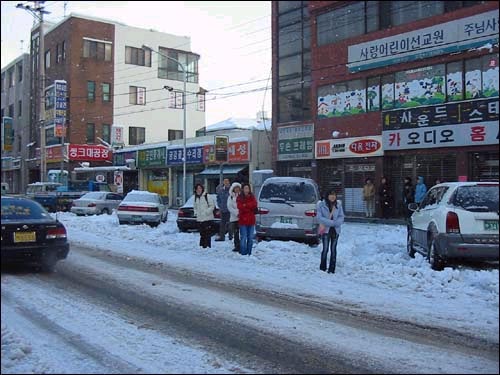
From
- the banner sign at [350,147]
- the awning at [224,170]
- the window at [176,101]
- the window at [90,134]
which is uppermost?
the window at [176,101]

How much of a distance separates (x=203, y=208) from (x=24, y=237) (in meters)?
8.32

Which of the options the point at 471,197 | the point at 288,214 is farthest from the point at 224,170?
the point at 471,197

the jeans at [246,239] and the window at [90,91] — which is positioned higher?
the window at [90,91]

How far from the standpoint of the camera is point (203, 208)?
41.2 feet

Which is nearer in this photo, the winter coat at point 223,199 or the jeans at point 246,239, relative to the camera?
the jeans at point 246,239

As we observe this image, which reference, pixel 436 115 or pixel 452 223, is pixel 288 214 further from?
pixel 436 115

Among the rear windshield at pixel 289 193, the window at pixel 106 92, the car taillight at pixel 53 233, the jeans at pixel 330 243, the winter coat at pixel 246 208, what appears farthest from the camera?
the window at pixel 106 92

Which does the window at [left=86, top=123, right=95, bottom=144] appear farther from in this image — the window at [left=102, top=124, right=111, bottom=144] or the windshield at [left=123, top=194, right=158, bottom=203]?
the windshield at [left=123, top=194, right=158, bottom=203]

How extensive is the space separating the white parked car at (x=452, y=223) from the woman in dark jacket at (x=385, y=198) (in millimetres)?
9785

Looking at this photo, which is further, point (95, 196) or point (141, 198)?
point (95, 196)

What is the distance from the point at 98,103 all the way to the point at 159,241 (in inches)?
1368

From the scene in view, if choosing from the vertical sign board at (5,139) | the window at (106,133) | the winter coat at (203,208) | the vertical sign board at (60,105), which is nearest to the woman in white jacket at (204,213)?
the winter coat at (203,208)

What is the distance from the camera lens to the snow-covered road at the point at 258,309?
184 inches

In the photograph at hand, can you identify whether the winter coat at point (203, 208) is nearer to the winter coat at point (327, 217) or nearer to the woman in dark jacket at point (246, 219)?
the woman in dark jacket at point (246, 219)
